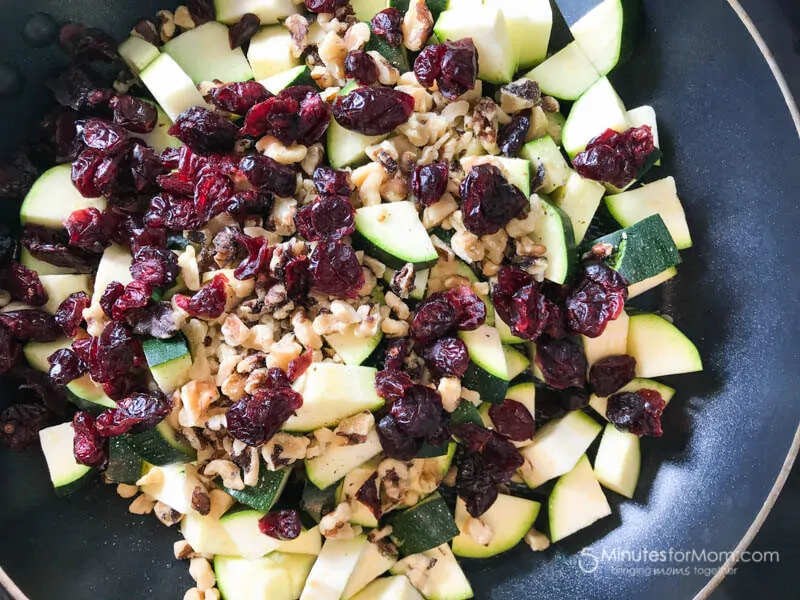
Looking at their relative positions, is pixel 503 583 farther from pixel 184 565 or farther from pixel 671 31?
pixel 671 31

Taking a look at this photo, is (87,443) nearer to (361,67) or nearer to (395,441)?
(395,441)

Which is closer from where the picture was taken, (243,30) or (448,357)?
(448,357)

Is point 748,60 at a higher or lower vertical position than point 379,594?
higher

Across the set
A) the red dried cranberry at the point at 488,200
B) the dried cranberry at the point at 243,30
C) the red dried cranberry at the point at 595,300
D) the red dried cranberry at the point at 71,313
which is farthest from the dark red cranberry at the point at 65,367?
the red dried cranberry at the point at 595,300

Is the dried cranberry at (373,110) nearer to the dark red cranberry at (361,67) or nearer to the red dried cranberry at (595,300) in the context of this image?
the dark red cranberry at (361,67)

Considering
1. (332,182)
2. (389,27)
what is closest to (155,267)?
(332,182)

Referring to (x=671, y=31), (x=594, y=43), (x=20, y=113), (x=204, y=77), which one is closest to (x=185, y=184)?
(x=204, y=77)

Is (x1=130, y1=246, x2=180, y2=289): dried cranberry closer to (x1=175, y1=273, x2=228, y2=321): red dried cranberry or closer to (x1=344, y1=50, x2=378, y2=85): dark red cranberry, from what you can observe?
(x1=175, y1=273, x2=228, y2=321): red dried cranberry

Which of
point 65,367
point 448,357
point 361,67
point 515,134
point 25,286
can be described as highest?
point 361,67
